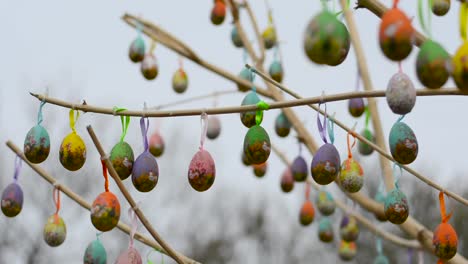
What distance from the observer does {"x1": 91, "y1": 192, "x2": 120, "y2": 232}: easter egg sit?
100cm

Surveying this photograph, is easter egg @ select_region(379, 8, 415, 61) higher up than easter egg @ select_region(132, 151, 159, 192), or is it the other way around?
easter egg @ select_region(379, 8, 415, 61)

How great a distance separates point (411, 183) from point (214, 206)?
11.4 feet

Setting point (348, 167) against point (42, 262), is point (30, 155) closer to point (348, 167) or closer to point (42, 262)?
point (348, 167)

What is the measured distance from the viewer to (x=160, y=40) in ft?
6.74

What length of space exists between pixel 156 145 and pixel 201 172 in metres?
1.06

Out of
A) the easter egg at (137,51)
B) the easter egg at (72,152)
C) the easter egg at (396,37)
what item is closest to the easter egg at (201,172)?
the easter egg at (72,152)

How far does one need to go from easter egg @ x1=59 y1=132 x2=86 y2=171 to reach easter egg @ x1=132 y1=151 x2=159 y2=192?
77 millimetres

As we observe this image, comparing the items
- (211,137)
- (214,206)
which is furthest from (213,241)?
(211,137)

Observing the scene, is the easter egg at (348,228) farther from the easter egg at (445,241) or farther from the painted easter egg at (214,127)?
the easter egg at (445,241)

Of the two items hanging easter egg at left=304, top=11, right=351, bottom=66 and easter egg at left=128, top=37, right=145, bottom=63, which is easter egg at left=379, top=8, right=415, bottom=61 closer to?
hanging easter egg at left=304, top=11, right=351, bottom=66

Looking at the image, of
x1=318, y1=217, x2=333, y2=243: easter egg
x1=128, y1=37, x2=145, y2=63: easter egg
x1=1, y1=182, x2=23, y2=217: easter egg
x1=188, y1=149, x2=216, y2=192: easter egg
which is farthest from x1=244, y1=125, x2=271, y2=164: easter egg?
x1=318, y1=217, x2=333, y2=243: easter egg

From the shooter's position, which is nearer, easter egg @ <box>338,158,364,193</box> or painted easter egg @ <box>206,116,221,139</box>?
easter egg @ <box>338,158,364,193</box>

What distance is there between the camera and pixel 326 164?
99 centimetres

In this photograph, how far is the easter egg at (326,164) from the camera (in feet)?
3.25
